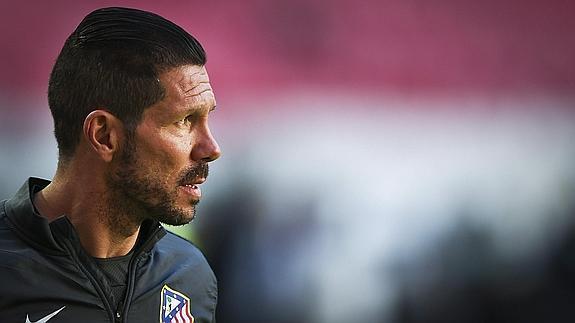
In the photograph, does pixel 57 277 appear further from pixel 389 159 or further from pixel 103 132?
pixel 389 159

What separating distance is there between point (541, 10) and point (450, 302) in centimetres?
84

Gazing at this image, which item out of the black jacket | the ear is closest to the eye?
the ear

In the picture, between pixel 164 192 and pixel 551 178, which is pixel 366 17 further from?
pixel 164 192

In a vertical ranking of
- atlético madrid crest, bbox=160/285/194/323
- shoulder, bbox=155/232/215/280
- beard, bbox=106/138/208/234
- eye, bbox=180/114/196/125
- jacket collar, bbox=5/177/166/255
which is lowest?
atlético madrid crest, bbox=160/285/194/323

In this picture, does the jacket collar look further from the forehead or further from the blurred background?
the blurred background

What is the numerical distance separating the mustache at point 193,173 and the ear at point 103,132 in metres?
0.12

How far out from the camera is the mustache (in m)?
1.56

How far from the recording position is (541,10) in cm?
252

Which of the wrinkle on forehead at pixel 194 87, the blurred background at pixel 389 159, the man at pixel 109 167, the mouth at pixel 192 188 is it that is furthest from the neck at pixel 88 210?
the blurred background at pixel 389 159

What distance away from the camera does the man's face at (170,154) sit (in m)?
1.53

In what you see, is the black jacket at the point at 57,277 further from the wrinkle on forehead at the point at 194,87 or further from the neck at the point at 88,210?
the wrinkle on forehead at the point at 194,87

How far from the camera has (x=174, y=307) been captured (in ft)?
Answer: 5.48

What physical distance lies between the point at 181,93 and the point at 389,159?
110cm

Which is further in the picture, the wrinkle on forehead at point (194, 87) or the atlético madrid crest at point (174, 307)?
the atlético madrid crest at point (174, 307)
